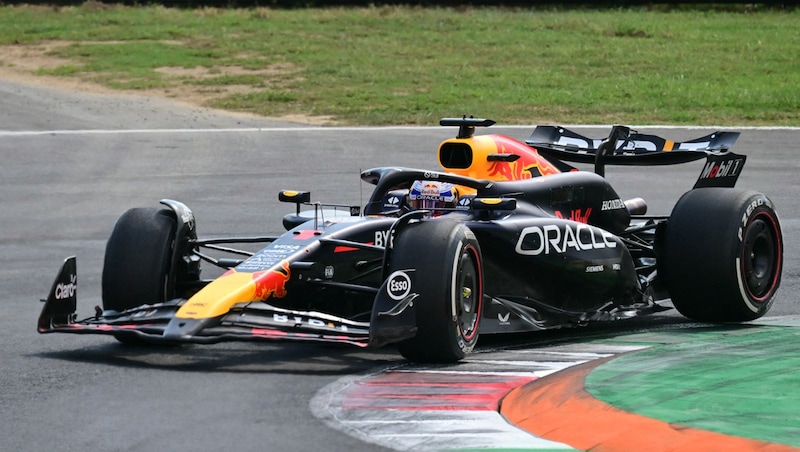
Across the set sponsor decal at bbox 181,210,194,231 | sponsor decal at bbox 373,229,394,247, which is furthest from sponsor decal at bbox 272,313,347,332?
sponsor decal at bbox 181,210,194,231

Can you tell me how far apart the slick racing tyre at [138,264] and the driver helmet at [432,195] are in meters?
1.67

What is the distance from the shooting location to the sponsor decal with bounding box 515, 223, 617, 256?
908cm

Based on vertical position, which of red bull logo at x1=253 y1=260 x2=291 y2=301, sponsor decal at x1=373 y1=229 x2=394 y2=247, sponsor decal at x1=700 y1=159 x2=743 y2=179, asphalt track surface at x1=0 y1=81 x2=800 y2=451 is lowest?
asphalt track surface at x1=0 y1=81 x2=800 y2=451

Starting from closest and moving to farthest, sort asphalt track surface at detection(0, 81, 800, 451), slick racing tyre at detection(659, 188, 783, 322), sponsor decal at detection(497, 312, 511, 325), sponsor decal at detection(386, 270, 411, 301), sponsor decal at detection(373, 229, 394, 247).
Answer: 1. asphalt track surface at detection(0, 81, 800, 451)
2. sponsor decal at detection(386, 270, 411, 301)
3. sponsor decal at detection(497, 312, 511, 325)
4. sponsor decal at detection(373, 229, 394, 247)
5. slick racing tyre at detection(659, 188, 783, 322)

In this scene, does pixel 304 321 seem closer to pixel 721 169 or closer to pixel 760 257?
pixel 760 257

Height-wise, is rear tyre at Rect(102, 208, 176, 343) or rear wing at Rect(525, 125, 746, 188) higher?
rear wing at Rect(525, 125, 746, 188)

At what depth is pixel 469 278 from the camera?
8438mm

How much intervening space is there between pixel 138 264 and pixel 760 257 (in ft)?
14.5

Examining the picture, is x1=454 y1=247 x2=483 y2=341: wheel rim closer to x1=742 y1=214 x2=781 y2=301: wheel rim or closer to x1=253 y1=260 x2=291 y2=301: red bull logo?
x1=253 y1=260 x2=291 y2=301: red bull logo

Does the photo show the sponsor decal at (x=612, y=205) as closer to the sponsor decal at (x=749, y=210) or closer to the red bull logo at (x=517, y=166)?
the red bull logo at (x=517, y=166)

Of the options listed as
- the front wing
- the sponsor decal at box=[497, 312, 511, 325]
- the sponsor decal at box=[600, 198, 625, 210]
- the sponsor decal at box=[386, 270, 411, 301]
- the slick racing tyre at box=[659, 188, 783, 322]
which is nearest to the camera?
the front wing

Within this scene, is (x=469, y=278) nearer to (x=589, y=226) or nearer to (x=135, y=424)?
(x=589, y=226)

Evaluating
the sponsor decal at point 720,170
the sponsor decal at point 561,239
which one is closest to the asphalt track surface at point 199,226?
the sponsor decal at point 561,239

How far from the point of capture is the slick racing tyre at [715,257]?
9398 mm
